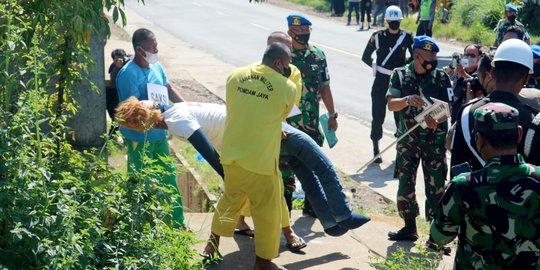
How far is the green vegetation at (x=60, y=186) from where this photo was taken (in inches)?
188

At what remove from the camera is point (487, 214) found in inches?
167

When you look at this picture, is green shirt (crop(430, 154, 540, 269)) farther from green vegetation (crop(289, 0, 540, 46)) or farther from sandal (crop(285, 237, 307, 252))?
green vegetation (crop(289, 0, 540, 46))

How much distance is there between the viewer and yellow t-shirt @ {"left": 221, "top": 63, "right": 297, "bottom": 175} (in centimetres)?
627

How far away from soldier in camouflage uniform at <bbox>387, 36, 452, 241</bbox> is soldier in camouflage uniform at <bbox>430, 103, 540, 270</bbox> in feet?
10.4

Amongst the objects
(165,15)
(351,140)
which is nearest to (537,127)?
(351,140)

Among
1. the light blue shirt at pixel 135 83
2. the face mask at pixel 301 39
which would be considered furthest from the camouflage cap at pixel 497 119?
the face mask at pixel 301 39

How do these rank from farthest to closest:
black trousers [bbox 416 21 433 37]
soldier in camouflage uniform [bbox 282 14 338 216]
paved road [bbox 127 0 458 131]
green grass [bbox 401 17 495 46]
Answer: green grass [bbox 401 17 495 46] → black trousers [bbox 416 21 433 37] → paved road [bbox 127 0 458 131] → soldier in camouflage uniform [bbox 282 14 338 216]

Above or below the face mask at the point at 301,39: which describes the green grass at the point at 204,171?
below

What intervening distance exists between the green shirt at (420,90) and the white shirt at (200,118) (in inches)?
63.8

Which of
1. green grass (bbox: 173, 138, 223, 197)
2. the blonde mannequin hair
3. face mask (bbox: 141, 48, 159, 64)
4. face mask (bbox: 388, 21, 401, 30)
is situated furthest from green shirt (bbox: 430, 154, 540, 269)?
face mask (bbox: 388, 21, 401, 30)

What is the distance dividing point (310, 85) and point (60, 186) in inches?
155

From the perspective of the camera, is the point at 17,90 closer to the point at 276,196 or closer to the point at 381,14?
the point at 276,196

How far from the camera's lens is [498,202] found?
4203mm

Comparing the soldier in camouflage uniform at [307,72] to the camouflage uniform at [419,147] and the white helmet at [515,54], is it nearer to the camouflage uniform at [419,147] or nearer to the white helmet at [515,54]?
the camouflage uniform at [419,147]
